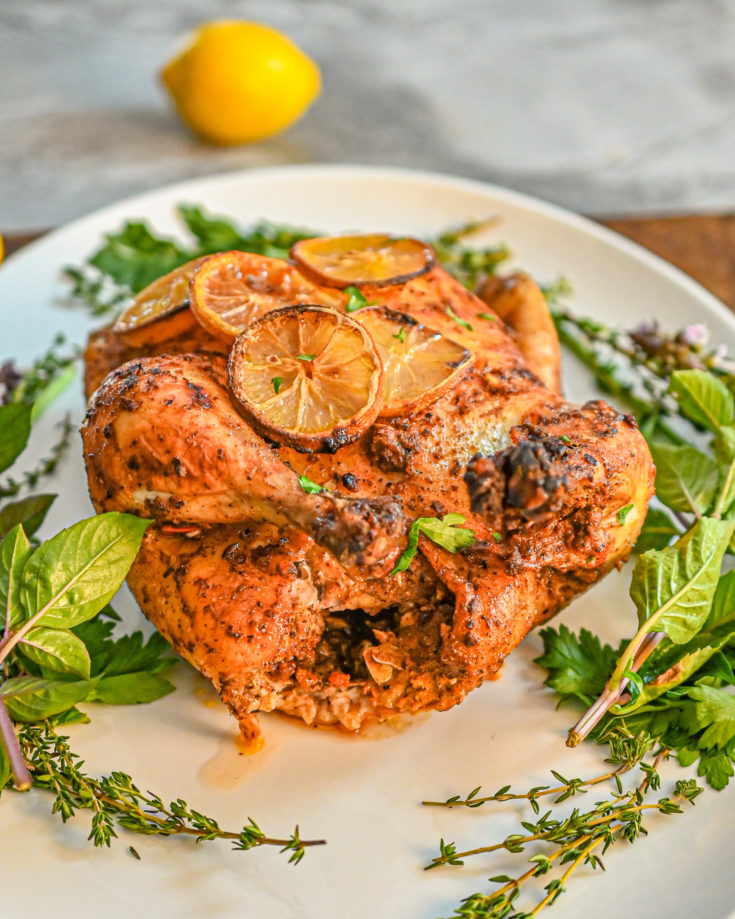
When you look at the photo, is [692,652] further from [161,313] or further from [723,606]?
[161,313]

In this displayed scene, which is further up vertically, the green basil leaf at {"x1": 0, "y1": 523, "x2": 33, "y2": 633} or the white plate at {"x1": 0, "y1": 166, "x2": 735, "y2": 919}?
the green basil leaf at {"x1": 0, "y1": 523, "x2": 33, "y2": 633}

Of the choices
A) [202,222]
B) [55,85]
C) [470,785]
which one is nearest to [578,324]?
[202,222]

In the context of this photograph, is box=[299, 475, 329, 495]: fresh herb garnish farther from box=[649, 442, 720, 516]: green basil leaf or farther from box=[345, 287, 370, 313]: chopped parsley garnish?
box=[649, 442, 720, 516]: green basil leaf

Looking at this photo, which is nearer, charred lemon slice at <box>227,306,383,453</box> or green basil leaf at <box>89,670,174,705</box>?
charred lemon slice at <box>227,306,383,453</box>

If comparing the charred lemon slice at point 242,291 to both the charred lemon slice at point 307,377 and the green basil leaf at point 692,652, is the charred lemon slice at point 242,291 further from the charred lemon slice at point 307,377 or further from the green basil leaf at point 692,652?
the green basil leaf at point 692,652

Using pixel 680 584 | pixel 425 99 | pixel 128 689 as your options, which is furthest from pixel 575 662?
pixel 425 99

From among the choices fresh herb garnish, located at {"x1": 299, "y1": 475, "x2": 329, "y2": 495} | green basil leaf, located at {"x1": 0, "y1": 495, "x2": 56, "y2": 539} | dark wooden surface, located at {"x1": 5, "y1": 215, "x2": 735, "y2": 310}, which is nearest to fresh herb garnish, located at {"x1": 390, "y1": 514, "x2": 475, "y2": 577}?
fresh herb garnish, located at {"x1": 299, "y1": 475, "x2": 329, "y2": 495}

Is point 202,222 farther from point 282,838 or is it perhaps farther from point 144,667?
point 282,838
